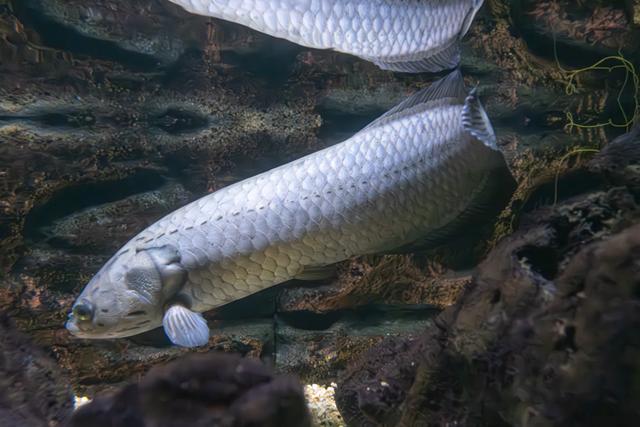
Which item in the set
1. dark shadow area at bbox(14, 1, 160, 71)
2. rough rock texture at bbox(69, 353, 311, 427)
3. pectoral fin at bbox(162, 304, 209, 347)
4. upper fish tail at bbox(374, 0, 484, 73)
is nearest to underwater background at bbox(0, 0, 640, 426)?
dark shadow area at bbox(14, 1, 160, 71)

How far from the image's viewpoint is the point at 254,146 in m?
3.50

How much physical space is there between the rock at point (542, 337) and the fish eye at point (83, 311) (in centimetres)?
155

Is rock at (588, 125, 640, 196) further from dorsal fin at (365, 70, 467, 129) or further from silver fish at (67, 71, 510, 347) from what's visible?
dorsal fin at (365, 70, 467, 129)

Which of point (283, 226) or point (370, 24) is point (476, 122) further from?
point (283, 226)

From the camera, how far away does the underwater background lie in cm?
301

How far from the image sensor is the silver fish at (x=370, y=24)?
7.88 ft

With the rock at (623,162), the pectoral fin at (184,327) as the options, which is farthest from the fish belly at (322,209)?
the rock at (623,162)

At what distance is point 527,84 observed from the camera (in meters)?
3.74

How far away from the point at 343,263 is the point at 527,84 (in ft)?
6.30

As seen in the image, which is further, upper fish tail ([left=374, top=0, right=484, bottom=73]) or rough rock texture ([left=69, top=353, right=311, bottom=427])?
upper fish tail ([left=374, top=0, right=484, bottom=73])

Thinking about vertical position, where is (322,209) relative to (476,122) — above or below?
below

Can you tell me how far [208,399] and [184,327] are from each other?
1.46 m

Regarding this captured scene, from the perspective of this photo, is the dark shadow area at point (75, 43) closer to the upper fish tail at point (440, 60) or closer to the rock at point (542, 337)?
the upper fish tail at point (440, 60)

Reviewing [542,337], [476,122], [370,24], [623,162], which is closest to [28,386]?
[542,337]
